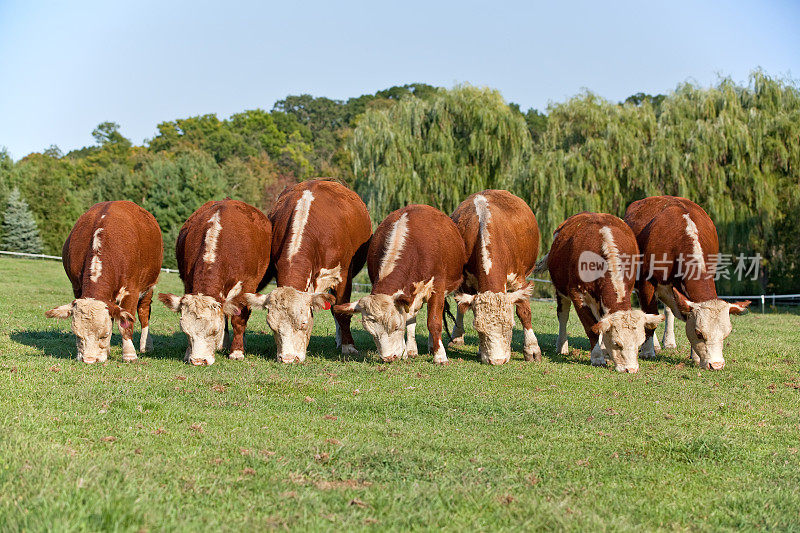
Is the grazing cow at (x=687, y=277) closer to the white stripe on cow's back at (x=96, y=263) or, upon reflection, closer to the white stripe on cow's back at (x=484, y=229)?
the white stripe on cow's back at (x=484, y=229)

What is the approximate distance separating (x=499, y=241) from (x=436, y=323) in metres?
1.59

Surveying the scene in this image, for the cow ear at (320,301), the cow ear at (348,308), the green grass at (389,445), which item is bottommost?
the green grass at (389,445)

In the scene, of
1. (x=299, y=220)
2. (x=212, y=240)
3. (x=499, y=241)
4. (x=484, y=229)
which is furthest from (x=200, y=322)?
(x=499, y=241)

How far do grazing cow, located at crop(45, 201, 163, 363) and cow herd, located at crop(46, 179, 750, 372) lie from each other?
0.02 meters

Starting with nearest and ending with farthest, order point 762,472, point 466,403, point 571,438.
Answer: point 762,472 < point 571,438 < point 466,403

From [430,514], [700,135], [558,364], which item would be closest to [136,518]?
[430,514]

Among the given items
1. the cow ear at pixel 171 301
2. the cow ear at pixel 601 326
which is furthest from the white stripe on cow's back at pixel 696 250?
the cow ear at pixel 171 301

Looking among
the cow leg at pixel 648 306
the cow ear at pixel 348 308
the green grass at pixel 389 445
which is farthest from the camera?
the cow leg at pixel 648 306

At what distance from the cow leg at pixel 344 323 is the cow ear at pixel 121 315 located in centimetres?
290

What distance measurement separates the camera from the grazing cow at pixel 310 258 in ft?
31.9

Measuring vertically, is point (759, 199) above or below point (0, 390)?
above

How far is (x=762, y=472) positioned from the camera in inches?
214

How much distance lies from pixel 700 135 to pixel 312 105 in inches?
3477

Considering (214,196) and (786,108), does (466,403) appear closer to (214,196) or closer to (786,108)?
(786,108)
